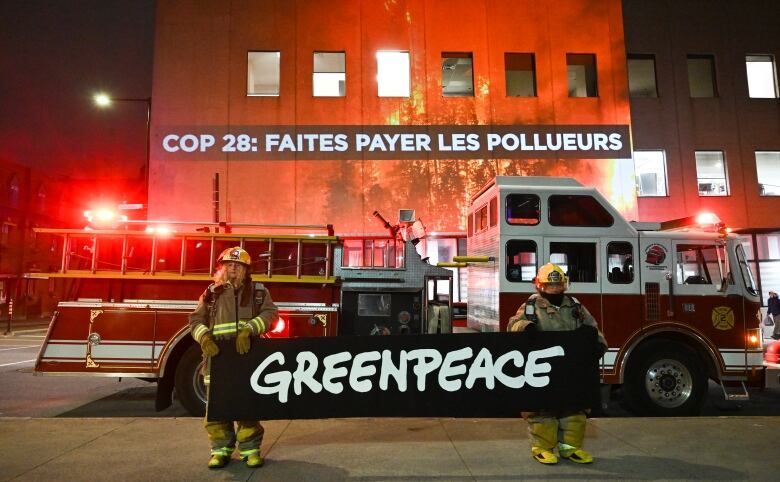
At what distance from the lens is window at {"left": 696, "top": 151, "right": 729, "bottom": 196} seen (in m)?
17.4

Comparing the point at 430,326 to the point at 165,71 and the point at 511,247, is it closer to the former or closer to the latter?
the point at 511,247

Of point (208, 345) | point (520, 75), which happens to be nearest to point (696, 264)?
point (208, 345)

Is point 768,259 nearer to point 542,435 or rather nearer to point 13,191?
point 542,435

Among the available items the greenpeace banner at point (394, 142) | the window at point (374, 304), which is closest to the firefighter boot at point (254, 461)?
the window at point (374, 304)

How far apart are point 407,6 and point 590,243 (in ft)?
36.5

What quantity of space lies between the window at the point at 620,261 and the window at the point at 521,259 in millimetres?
1049

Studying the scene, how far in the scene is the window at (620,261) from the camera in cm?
702

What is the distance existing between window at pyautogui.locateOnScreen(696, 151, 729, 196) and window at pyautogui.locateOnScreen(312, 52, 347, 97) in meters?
12.3

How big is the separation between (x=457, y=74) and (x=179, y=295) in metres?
11.6

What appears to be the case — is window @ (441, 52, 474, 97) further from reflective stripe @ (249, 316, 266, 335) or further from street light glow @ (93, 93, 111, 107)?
reflective stripe @ (249, 316, 266, 335)

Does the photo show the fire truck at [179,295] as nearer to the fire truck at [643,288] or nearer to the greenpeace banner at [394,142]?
the fire truck at [643,288]

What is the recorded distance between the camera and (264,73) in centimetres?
1535

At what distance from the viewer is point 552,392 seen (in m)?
4.89

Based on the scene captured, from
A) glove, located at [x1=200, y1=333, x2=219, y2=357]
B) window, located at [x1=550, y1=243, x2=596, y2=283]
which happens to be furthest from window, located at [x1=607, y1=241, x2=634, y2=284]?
glove, located at [x1=200, y1=333, x2=219, y2=357]
